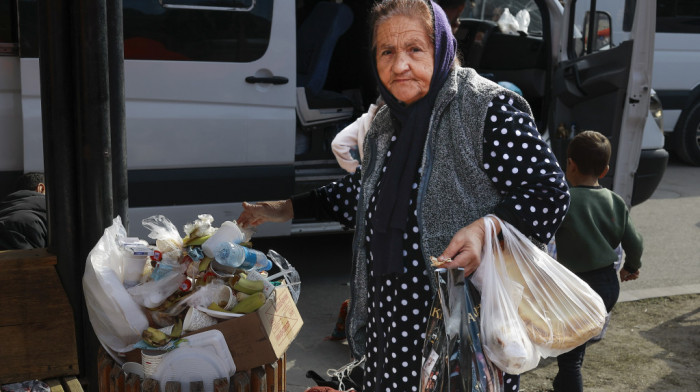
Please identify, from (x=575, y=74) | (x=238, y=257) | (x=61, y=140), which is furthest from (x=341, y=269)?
(x=61, y=140)

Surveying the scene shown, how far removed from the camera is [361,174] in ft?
8.29

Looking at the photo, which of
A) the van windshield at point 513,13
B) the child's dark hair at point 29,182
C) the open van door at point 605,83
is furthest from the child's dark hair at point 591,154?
the van windshield at point 513,13

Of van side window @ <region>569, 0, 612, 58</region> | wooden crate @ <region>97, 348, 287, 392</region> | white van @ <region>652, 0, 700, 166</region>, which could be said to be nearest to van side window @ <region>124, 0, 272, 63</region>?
van side window @ <region>569, 0, 612, 58</region>

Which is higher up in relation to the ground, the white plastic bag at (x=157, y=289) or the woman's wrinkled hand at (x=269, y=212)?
the woman's wrinkled hand at (x=269, y=212)

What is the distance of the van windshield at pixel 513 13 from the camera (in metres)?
6.96

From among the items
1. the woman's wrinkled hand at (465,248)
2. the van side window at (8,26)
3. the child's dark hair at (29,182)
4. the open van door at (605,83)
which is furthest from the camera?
the open van door at (605,83)

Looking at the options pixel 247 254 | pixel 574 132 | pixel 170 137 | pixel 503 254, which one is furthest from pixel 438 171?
pixel 574 132

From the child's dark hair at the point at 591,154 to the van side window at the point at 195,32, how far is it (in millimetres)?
2116

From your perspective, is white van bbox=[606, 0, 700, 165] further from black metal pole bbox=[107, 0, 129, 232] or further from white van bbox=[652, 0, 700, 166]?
black metal pole bbox=[107, 0, 129, 232]

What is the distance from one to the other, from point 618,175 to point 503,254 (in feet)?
11.3

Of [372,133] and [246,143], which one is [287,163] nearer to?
[246,143]

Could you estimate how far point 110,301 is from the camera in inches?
94.4

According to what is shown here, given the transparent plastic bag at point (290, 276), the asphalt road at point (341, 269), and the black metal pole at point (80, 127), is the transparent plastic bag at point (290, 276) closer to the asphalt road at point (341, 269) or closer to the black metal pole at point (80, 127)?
the black metal pole at point (80, 127)

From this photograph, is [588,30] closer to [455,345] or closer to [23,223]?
[23,223]
